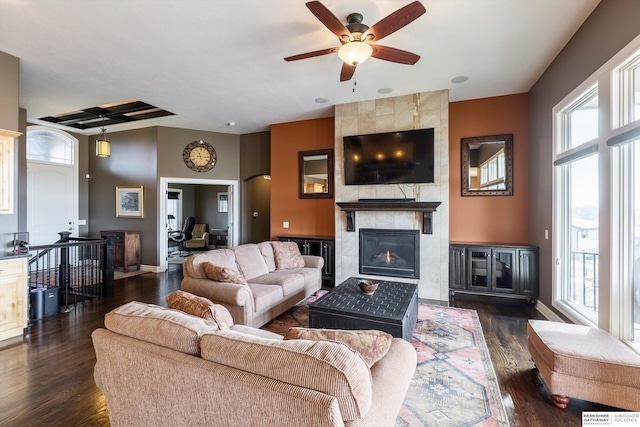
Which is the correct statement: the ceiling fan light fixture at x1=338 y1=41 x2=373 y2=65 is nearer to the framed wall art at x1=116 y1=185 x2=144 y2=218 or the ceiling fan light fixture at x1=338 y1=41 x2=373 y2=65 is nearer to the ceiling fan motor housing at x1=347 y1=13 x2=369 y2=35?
the ceiling fan motor housing at x1=347 y1=13 x2=369 y2=35

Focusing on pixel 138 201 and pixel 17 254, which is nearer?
pixel 17 254

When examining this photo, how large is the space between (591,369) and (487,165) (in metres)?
3.60

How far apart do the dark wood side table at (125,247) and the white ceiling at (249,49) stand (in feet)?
8.99

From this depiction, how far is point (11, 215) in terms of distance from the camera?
3375 mm

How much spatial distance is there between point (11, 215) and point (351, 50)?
166 inches

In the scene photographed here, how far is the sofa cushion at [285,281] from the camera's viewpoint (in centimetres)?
368

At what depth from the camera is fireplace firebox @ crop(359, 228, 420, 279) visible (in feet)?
15.6

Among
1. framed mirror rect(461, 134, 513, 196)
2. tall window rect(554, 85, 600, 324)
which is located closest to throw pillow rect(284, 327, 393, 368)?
tall window rect(554, 85, 600, 324)

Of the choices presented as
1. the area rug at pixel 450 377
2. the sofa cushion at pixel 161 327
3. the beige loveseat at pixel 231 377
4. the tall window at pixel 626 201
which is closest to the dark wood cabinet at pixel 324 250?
the area rug at pixel 450 377

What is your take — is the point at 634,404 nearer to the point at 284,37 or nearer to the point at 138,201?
the point at 284,37

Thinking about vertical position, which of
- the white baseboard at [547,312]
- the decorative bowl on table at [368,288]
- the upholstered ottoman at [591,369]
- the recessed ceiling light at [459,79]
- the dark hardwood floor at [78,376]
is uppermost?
the recessed ceiling light at [459,79]

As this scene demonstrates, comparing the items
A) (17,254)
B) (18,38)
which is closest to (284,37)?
(18,38)

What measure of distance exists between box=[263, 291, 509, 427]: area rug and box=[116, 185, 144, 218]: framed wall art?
16.3 ft

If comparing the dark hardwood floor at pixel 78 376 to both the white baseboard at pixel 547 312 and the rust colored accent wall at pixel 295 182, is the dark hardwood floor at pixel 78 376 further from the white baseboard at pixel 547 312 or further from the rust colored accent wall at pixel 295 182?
the rust colored accent wall at pixel 295 182
